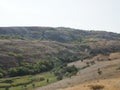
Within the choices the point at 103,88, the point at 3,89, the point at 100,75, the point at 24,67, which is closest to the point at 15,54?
the point at 24,67

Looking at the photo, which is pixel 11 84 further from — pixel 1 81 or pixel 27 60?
pixel 27 60

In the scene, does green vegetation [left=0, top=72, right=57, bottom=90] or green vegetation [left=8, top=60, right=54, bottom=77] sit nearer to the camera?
green vegetation [left=0, top=72, right=57, bottom=90]

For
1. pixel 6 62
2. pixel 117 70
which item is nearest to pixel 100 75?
pixel 117 70

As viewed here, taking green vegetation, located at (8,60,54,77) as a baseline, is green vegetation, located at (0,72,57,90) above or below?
above

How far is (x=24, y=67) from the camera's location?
16462 cm

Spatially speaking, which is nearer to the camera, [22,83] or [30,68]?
[22,83]

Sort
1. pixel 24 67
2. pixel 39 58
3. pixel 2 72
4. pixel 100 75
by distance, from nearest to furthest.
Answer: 1. pixel 100 75
2. pixel 2 72
3. pixel 24 67
4. pixel 39 58

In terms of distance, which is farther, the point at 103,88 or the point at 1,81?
the point at 1,81

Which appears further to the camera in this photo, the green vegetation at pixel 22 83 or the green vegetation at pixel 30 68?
the green vegetation at pixel 30 68

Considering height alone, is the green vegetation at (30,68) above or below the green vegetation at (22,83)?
below

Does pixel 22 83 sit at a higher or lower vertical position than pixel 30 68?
higher

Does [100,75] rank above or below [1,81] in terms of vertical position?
above

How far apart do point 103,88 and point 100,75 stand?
954 inches

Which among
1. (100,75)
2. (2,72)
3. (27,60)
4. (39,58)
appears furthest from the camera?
(39,58)
